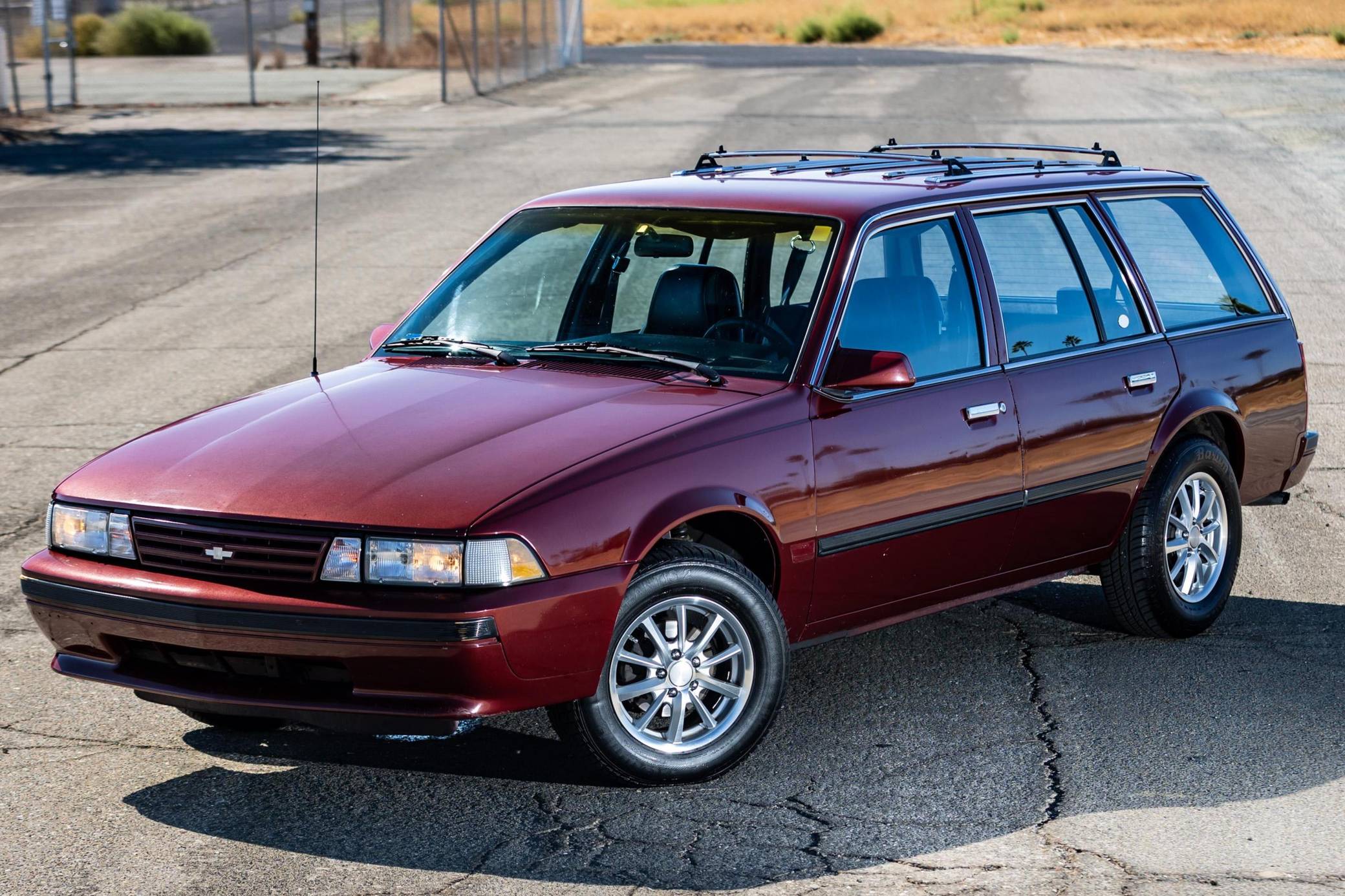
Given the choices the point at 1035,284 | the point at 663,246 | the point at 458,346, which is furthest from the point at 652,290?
the point at 1035,284

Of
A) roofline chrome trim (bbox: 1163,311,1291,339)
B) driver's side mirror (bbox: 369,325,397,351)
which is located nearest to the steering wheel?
driver's side mirror (bbox: 369,325,397,351)

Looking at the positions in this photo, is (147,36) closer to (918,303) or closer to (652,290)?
(652,290)

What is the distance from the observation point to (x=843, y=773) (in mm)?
5020

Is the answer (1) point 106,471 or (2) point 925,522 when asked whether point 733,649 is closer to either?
(2) point 925,522

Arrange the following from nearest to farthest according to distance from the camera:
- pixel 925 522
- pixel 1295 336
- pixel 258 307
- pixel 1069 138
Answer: pixel 925 522, pixel 1295 336, pixel 258 307, pixel 1069 138

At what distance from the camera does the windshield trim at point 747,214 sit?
209 inches

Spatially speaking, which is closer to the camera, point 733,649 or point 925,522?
point 733,649

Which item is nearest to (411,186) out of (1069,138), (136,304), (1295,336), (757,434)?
(136,304)

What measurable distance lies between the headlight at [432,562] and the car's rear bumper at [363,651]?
4cm

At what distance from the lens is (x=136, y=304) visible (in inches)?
550

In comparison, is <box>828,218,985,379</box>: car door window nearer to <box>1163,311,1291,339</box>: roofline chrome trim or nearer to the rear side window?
the rear side window

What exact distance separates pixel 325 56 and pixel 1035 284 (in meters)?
41.2

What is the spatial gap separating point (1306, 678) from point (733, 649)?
215 centimetres

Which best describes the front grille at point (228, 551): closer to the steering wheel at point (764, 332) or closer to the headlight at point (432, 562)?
the headlight at point (432, 562)
